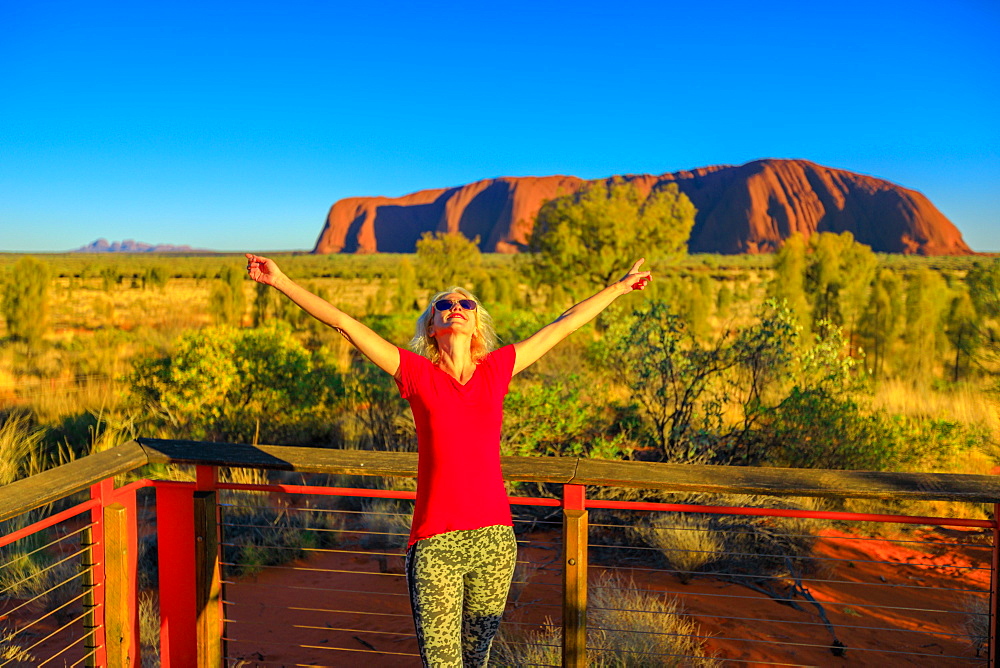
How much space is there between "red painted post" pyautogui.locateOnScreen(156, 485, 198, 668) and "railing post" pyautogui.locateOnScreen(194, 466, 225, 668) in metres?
0.02

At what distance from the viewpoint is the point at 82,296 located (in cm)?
3297

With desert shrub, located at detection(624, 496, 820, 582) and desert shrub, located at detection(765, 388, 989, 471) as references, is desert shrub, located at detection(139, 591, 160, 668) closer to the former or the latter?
desert shrub, located at detection(624, 496, 820, 582)

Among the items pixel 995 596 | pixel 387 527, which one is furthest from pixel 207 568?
pixel 387 527

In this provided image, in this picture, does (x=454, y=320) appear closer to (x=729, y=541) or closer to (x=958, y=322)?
(x=729, y=541)

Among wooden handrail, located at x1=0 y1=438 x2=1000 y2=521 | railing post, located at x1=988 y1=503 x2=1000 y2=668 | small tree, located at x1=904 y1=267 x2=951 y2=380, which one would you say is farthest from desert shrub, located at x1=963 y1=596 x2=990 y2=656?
small tree, located at x1=904 y1=267 x2=951 y2=380

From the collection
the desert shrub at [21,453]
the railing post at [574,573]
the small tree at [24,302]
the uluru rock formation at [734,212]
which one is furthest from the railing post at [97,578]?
the uluru rock formation at [734,212]

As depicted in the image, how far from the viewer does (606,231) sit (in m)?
17.5

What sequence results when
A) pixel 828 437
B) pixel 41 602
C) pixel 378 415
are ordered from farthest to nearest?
pixel 378 415 → pixel 828 437 → pixel 41 602

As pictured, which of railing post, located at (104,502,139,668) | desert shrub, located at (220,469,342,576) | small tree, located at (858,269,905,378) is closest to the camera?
railing post, located at (104,502,139,668)

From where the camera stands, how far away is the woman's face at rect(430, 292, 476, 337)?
2.22m

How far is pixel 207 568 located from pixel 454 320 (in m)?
1.34

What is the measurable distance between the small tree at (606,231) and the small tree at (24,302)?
11939mm

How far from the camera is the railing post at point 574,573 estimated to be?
2359 millimetres

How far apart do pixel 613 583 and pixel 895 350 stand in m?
14.3
